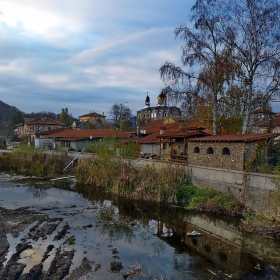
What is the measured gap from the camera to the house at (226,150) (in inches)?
650

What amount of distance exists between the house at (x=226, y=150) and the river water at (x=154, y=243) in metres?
3.48

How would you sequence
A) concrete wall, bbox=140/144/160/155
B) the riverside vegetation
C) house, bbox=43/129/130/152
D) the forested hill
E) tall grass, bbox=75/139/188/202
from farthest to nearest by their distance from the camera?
the forested hill, house, bbox=43/129/130/152, concrete wall, bbox=140/144/160/155, tall grass, bbox=75/139/188/202, the riverside vegetation

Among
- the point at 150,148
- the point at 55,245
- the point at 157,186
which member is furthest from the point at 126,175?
the point at 55,245

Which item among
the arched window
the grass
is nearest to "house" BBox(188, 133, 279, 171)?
the arched window

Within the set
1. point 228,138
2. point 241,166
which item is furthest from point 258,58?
point 241,166

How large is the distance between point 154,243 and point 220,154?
7891mm

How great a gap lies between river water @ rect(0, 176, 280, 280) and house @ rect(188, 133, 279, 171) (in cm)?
348

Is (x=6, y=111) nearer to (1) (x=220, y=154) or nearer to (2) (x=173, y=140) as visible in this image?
(2) (x=173, y=140)

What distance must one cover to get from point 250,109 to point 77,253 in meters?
14.5

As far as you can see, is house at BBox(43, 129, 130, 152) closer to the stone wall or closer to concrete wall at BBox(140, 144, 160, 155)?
concrete wall at BBox(140, 144, 160, 155)

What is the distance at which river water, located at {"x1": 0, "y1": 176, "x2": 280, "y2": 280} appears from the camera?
9.48 meters

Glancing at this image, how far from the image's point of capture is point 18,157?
35219 mm

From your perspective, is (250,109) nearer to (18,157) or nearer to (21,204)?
(21,204)

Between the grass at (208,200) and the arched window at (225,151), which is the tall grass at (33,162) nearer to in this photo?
the grass at (208,200)
